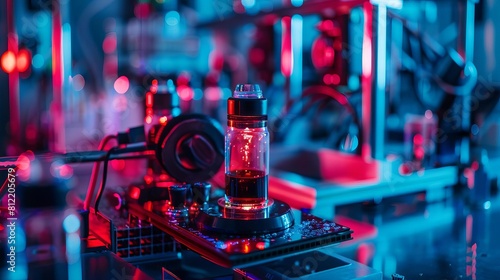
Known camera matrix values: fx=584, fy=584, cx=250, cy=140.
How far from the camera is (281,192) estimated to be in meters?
1.25

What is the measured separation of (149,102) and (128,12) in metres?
2.64

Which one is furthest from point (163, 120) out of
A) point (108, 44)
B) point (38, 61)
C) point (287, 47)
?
point (108, 44)

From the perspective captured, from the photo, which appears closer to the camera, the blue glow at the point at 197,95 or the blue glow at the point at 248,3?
the blue glow at the point at 197,95

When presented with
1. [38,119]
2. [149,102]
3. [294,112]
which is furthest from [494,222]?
[38,119]

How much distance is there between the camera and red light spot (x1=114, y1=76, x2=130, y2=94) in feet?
9.38

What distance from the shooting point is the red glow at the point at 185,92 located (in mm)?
2223

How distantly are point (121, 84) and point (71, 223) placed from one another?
84.3 inches

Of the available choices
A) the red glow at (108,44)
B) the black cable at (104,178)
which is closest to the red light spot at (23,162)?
the black cable at (104,178)

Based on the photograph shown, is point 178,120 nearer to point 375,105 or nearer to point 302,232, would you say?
point 302,232

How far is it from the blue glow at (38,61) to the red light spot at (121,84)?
1.23 feet

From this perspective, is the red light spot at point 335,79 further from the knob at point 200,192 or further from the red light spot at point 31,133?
the red light spot at point 31,133

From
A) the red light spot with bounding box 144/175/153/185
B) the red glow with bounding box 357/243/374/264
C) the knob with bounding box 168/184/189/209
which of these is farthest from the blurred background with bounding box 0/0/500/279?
the knob with bounding box 168/184/189/209

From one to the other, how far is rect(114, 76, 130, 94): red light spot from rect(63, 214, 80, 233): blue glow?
6.54 feet

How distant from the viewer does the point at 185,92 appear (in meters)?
2.24
